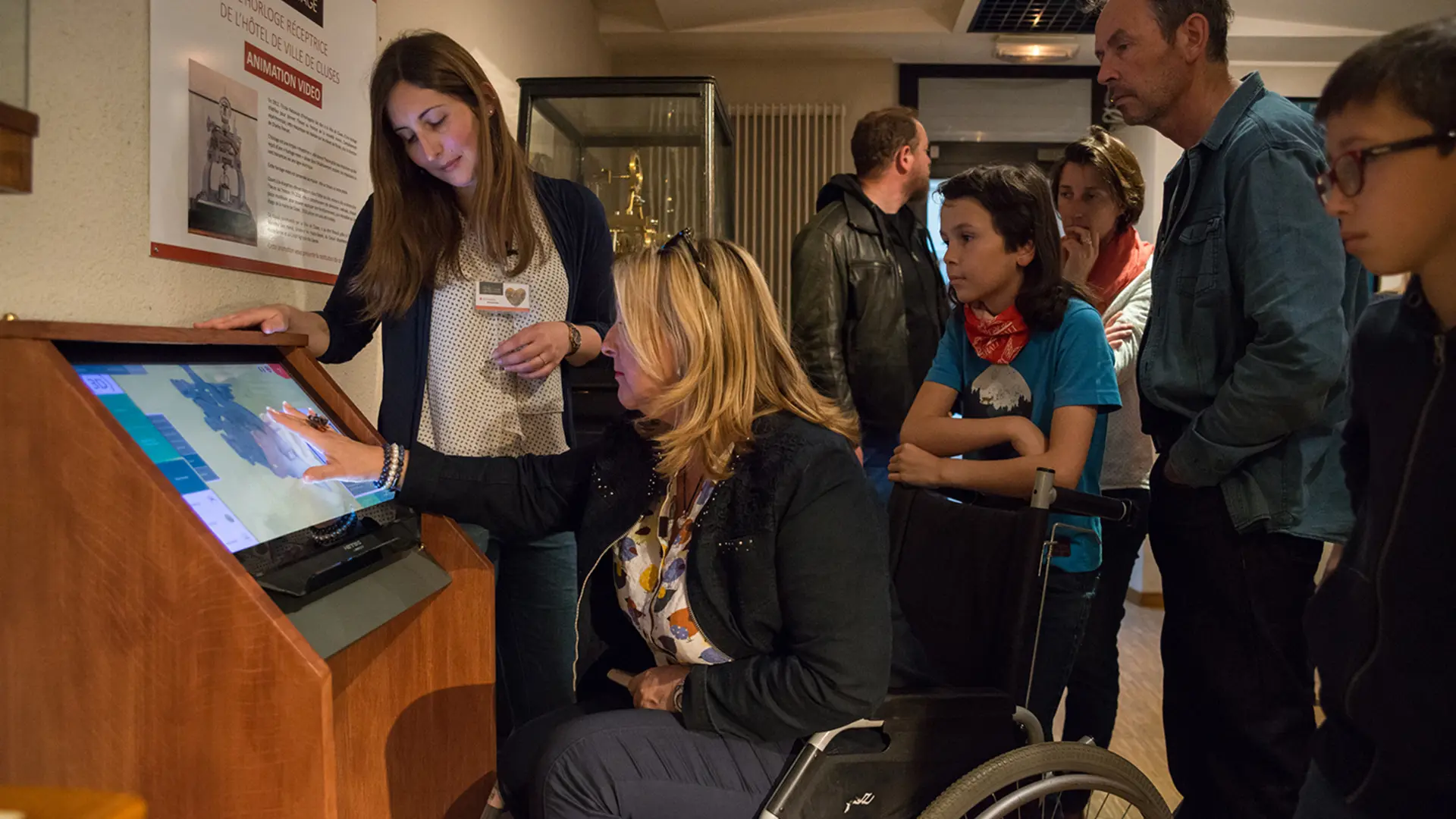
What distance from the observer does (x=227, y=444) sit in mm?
1192

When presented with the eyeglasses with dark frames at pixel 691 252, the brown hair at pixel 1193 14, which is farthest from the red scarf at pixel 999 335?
the eyeglasses with dark frames at pixel 691 252

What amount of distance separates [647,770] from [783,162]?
4685 millimetres

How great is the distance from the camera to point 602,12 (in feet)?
16.3

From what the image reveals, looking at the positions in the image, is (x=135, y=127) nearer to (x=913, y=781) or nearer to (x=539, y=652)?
(x=539, y=652)

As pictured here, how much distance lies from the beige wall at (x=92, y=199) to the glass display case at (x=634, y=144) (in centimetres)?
204

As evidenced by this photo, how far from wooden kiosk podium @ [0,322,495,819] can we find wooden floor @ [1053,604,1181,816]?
1.83 meters

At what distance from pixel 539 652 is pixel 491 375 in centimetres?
50

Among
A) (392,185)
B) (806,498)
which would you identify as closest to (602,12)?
(392,185)

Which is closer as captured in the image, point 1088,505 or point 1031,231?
point 1088,505

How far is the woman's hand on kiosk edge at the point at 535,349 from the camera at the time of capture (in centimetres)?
162

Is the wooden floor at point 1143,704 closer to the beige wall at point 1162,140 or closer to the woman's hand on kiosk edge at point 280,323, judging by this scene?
the woman's hand on kiosk edge at point 280,323

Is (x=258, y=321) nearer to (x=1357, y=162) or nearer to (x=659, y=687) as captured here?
(x=659, y=687)

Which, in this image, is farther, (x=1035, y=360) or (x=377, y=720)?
(x=1035, y=360)

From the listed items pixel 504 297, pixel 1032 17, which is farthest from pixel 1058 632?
pixel 1032 17
